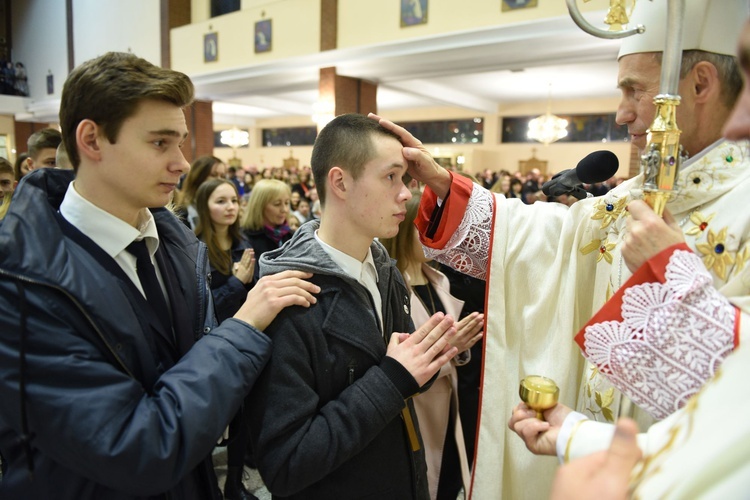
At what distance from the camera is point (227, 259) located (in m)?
3.44

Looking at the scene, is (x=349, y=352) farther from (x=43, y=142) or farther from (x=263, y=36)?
(x=263, y=36)

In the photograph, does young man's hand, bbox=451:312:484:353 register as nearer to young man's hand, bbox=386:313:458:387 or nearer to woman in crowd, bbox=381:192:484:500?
young man's hand, bbox=386:313:458:387

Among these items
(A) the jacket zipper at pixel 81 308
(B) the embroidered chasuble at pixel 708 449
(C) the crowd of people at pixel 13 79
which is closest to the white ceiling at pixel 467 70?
(B) the embroidered chasuble at pixel 708 449

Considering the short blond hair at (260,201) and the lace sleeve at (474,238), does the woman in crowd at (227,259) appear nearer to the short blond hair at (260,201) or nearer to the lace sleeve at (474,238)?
the short blond hair at (260,201)

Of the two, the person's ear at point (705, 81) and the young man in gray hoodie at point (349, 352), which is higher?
the person's ear at point (705, 81)

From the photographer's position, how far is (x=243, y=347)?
1163mm

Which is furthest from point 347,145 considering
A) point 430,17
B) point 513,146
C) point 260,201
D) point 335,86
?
point 513,146

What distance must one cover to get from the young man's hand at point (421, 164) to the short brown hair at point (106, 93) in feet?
2.10

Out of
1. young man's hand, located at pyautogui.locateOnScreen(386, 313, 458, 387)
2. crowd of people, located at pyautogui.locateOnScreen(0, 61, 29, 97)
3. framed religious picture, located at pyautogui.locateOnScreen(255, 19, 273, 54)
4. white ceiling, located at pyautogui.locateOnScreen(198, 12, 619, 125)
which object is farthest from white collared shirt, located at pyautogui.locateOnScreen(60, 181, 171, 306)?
crowd of people, located at pyautogui.locateOnScreen(0, 61, 29, 97)

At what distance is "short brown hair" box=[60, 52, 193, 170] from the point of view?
1176 millimetres

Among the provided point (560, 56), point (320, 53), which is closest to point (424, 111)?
point (320, 53)

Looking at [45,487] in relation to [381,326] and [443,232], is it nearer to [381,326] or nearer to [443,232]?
[381,326]

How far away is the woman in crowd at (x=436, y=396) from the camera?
2207 millimetres

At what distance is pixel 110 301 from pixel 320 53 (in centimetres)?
912
